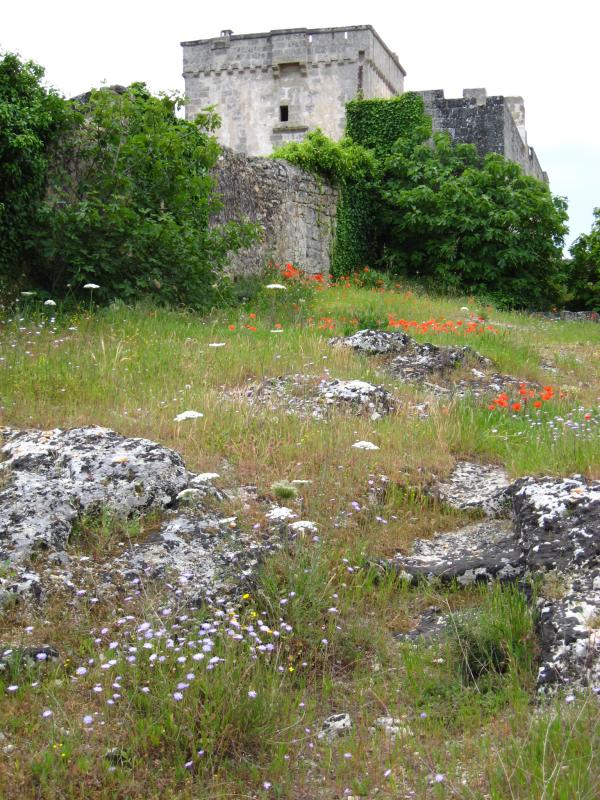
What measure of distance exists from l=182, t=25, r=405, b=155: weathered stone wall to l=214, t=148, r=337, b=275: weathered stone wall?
9.10 m

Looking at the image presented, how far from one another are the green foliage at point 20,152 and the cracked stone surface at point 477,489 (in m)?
6.38

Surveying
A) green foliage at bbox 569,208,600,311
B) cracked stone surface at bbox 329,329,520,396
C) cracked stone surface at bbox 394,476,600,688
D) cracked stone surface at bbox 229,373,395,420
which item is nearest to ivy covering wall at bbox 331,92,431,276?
green foliage at bbox 569,208,600,311

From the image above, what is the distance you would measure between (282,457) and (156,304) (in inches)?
210

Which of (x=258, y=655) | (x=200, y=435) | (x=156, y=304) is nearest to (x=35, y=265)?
(x=156, y=304)

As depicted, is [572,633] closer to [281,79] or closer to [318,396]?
[318,396]

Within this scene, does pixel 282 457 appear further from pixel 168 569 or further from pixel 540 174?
pixel 540 174

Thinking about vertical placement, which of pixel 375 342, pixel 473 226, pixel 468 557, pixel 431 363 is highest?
pixel 473 226

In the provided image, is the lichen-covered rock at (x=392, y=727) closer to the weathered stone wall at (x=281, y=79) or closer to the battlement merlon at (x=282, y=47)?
the weathered stone wall at (x=281, y=79)

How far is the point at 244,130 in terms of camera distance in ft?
90.2

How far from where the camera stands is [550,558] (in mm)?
3807

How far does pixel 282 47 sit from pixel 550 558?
1029 inches

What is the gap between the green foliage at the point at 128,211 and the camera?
9.95 metres

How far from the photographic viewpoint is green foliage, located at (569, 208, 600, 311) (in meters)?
20.2

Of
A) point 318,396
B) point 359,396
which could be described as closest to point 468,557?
point 359,396
